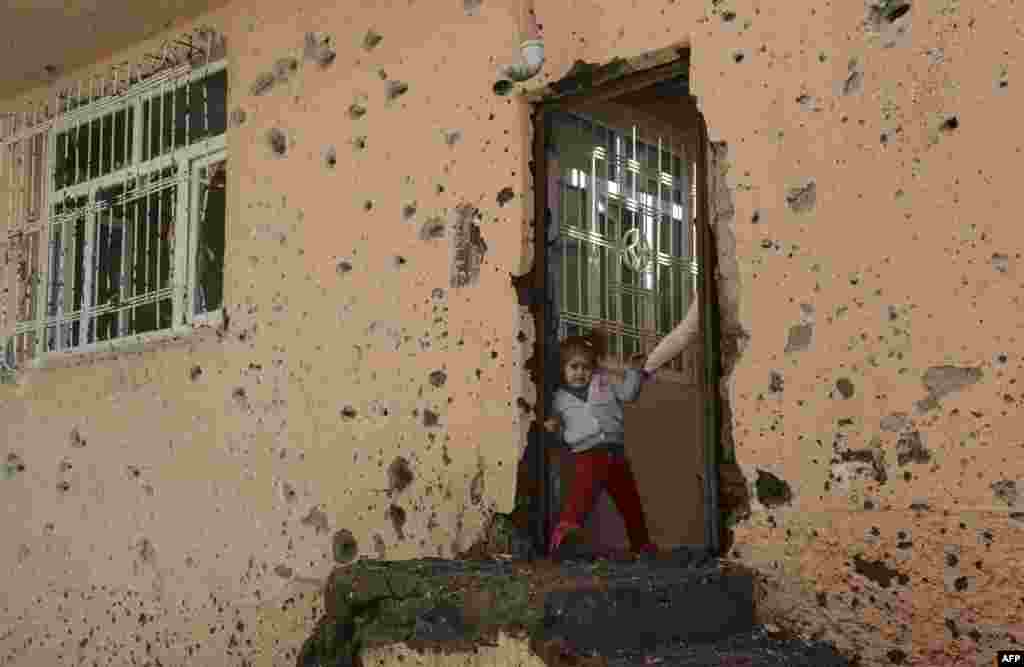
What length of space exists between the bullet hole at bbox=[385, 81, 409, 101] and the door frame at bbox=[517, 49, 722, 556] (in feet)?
2.15

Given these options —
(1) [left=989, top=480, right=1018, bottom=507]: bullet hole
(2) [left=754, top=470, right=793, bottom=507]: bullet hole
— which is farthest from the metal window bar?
(1) [left=989, top=480, right=1018, bottom=507]: bullet hole

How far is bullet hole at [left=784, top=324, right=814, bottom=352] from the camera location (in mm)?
3807

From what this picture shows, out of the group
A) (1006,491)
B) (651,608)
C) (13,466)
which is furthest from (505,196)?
(13,466)

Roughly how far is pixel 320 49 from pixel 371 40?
331 millimetres

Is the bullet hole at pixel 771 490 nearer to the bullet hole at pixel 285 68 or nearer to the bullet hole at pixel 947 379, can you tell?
the bullet hole at pixel 947 379

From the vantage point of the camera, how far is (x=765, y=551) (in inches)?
150

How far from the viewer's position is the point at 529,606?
3242mm

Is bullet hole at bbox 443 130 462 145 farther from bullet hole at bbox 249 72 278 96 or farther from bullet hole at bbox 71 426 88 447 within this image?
Result: bullet hole at bbox 71 426 88 447

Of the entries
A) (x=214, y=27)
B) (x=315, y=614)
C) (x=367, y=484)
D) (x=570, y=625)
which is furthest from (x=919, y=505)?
(x=214, y=27)

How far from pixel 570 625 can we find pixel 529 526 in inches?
48.5

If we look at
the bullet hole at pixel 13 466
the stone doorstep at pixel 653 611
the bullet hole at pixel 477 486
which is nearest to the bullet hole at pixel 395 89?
the bullet hole at pixel 477 486

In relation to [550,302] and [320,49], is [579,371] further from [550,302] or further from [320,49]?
[320,49]

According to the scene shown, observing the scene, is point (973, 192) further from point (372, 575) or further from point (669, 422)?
point (669, 422)

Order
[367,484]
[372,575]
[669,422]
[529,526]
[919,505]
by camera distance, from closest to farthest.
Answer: [919,505], [372,575], [529,526], [367,484], [669,422]
